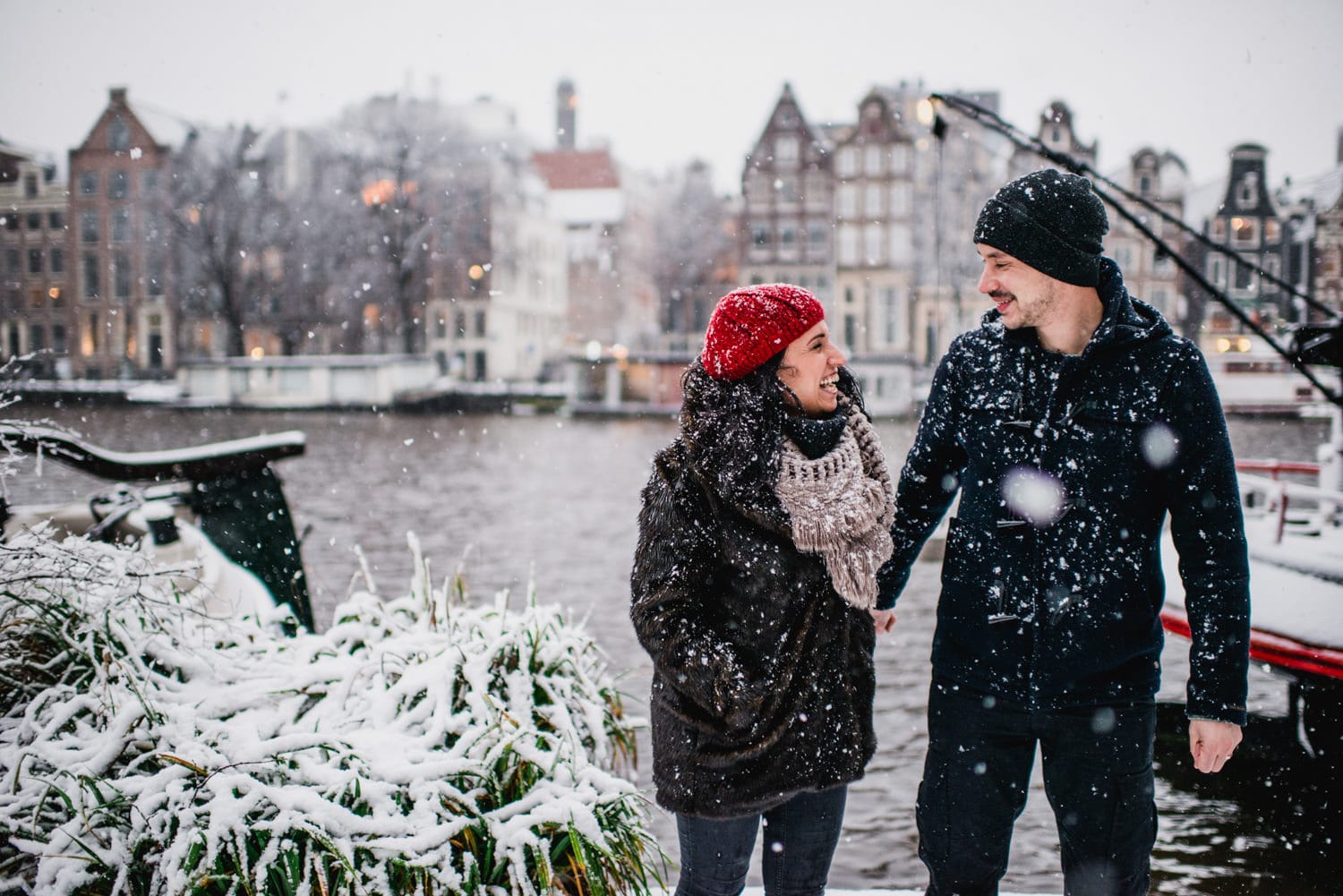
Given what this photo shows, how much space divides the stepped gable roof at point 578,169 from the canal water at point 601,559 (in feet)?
119

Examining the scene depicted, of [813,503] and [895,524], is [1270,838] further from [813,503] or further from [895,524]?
[813,503]

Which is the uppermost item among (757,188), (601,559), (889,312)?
(757,188)

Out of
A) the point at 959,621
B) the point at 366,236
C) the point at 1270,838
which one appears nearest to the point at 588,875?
the point at 959,621

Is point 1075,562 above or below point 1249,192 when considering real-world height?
below

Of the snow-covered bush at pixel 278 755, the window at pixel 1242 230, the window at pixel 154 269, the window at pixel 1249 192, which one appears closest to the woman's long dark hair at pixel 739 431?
the snow-covered bush at pixel 278 755

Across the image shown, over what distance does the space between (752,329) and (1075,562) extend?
874 millimetres

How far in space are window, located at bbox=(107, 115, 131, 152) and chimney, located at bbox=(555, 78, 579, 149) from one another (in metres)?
45.1

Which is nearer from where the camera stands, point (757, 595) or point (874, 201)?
point (757, 595)

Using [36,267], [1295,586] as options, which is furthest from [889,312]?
[1295,586]

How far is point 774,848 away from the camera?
218 centimetres

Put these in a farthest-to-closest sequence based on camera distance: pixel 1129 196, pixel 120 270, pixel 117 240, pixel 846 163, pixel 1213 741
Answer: pixel 846 163
pixel 120 270
pixel 117 240
pixel 1129 196
pixel 1213 741

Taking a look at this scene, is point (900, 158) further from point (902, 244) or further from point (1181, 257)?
point (1181, 257)

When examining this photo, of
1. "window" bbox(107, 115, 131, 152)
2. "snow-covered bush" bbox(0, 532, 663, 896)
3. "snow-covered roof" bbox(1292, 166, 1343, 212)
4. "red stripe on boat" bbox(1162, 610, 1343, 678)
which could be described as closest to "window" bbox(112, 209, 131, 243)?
"window" bbox(107, 115, 131, 152)

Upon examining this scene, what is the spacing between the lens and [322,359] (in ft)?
123
